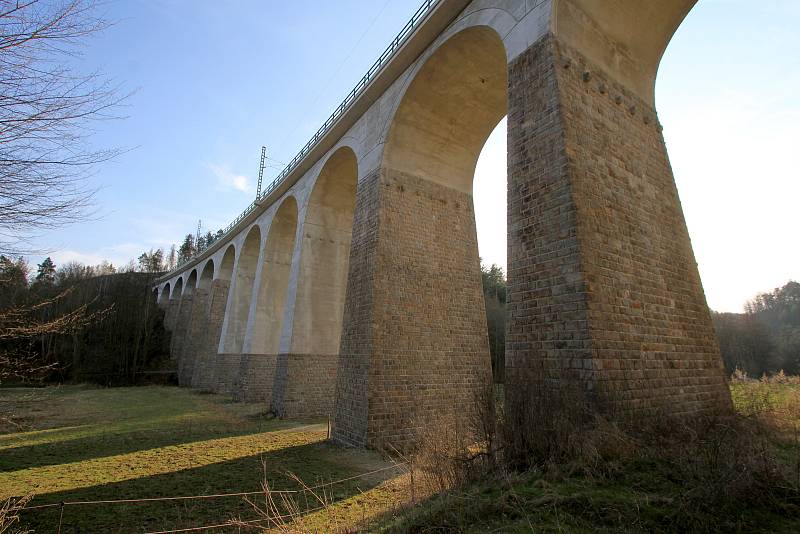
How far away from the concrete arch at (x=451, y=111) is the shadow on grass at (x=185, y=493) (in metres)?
7.80

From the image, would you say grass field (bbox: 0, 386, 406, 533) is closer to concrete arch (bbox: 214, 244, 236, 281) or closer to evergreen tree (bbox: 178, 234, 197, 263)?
concrete arch (bbox: 214, 244, 236, 281)

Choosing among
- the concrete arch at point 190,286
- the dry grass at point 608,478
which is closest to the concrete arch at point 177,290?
the concrete arch at point 190,286

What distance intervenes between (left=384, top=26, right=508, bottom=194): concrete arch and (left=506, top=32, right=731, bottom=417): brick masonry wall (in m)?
2.90

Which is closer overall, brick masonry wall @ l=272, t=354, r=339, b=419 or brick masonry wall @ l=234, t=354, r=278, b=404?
brick masonry wall @ l=272, t=354, r=339, b=419

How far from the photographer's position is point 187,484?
6.66 m

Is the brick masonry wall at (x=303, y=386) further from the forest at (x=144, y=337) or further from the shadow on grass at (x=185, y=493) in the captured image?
the forest at (x=144, y=337)

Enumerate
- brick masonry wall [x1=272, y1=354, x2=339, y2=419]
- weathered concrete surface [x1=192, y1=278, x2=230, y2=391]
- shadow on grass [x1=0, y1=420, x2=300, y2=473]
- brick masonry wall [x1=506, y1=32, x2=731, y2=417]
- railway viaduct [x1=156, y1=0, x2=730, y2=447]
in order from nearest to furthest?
1. brick masonry wall [x1=506, y1=32, x2=731, y2=417]
2. railway viaduct [x1=156, y1=0, x2=730, y2=447]
3. shadow on grass [x1=0, y1=420, x2=300, y2=473]
4. brick masonry wall [x1=272, y1=354, x2=339, y2=419]
5. weathered concrete surface [x1=192, y1=278, x2=230, y2=391]

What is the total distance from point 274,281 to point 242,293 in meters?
4.83

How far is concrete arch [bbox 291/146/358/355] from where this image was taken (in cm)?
1497

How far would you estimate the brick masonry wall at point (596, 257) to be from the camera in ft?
16.8

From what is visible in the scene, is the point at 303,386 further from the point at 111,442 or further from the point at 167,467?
the point at 167,467

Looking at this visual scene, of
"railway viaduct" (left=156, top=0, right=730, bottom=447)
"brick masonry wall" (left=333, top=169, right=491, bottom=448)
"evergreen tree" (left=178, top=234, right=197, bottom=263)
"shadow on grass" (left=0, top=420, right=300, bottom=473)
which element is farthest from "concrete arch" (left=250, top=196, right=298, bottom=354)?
"evergreen tree" (left=178, top=234, right=197, bottom=263)

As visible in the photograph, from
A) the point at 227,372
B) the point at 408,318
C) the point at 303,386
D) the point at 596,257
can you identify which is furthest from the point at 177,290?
the point at 596,257

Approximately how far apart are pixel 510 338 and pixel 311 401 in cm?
1050
